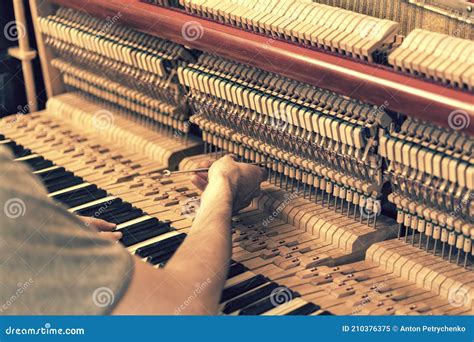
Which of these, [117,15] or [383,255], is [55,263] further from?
[117,15]

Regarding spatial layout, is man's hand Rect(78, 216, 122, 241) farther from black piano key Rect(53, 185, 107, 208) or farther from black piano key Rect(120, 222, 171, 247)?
black piano key Rect(53, 185, 107, 208)

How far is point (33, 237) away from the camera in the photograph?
5160 millimetres

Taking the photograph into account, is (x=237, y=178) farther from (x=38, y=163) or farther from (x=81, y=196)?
(x=38, y=163)

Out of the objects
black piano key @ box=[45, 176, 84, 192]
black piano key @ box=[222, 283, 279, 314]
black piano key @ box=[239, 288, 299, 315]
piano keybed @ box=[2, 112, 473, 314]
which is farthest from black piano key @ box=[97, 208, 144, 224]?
black piano key @ box=[239, 288, 299, 315]

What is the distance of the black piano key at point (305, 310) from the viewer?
5.76 m

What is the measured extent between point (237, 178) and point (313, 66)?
87 centimetres

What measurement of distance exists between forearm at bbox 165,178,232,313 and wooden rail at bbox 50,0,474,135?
0.84 meters

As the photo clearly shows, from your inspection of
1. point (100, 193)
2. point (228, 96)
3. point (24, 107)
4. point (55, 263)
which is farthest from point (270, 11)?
point (24, 107)

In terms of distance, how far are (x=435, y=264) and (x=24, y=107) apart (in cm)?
403

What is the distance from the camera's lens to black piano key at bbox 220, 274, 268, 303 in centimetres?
593

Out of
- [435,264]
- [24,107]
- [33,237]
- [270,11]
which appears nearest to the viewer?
[33,237]

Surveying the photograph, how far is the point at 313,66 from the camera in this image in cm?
622

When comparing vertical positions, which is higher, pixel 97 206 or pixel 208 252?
pixel 208 252

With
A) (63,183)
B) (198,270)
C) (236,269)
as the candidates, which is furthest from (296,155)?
(63,183)
